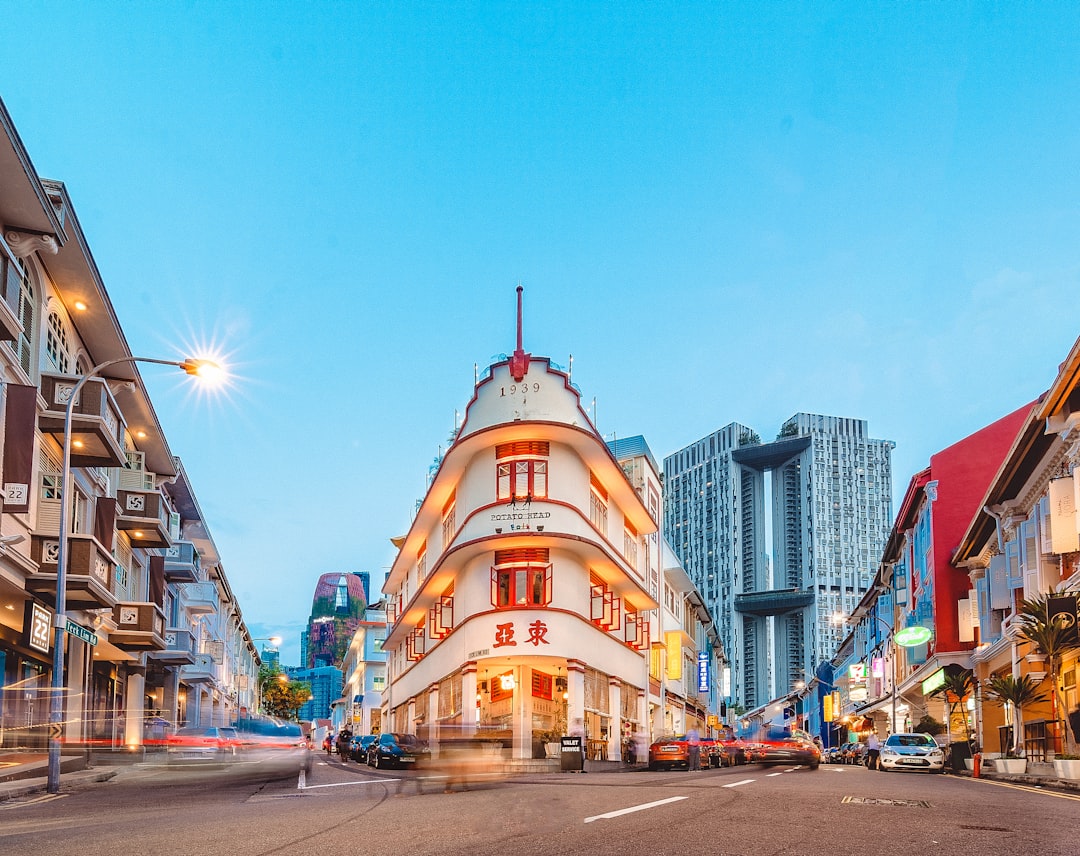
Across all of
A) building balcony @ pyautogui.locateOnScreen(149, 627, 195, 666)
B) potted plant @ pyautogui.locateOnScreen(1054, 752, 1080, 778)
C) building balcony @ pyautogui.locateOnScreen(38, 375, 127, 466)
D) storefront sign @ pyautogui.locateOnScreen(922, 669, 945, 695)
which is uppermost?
building balcony @ pyautogui.locateOnScreen(38, 375, 127, 466)

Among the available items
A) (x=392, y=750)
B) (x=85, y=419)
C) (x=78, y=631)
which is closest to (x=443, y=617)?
(x=392, y=750)

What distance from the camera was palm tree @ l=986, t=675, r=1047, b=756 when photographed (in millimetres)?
35281

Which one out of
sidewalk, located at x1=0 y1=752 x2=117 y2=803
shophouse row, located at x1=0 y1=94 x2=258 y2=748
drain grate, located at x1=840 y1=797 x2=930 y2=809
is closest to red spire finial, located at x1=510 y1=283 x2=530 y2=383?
shophouse row, located at x1=0 y1=94 x2=258 y2=748

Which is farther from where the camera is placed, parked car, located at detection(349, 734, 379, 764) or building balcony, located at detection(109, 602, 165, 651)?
parked car, located at detection(349, 734, 379, 764)

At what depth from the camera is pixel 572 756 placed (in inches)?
1443

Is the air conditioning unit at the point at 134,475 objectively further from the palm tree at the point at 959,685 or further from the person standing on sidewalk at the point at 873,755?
the palm tree at the point at 959,685

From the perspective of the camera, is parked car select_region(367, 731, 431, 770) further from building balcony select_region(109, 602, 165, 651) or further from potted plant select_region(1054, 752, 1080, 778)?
potted plant select_region(1054, 752, 1080, 778)

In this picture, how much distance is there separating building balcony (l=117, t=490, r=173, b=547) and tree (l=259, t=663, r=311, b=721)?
10083 cm

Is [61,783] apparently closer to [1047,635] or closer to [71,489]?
[71,489]

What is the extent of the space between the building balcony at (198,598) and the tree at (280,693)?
243ft

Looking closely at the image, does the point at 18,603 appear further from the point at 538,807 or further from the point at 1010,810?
the point at 1010,810

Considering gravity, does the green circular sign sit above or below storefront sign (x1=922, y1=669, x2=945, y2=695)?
above

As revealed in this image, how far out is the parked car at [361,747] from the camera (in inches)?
1802

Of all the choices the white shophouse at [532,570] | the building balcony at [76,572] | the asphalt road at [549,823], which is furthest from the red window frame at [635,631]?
the asphalt road at [549,823]
